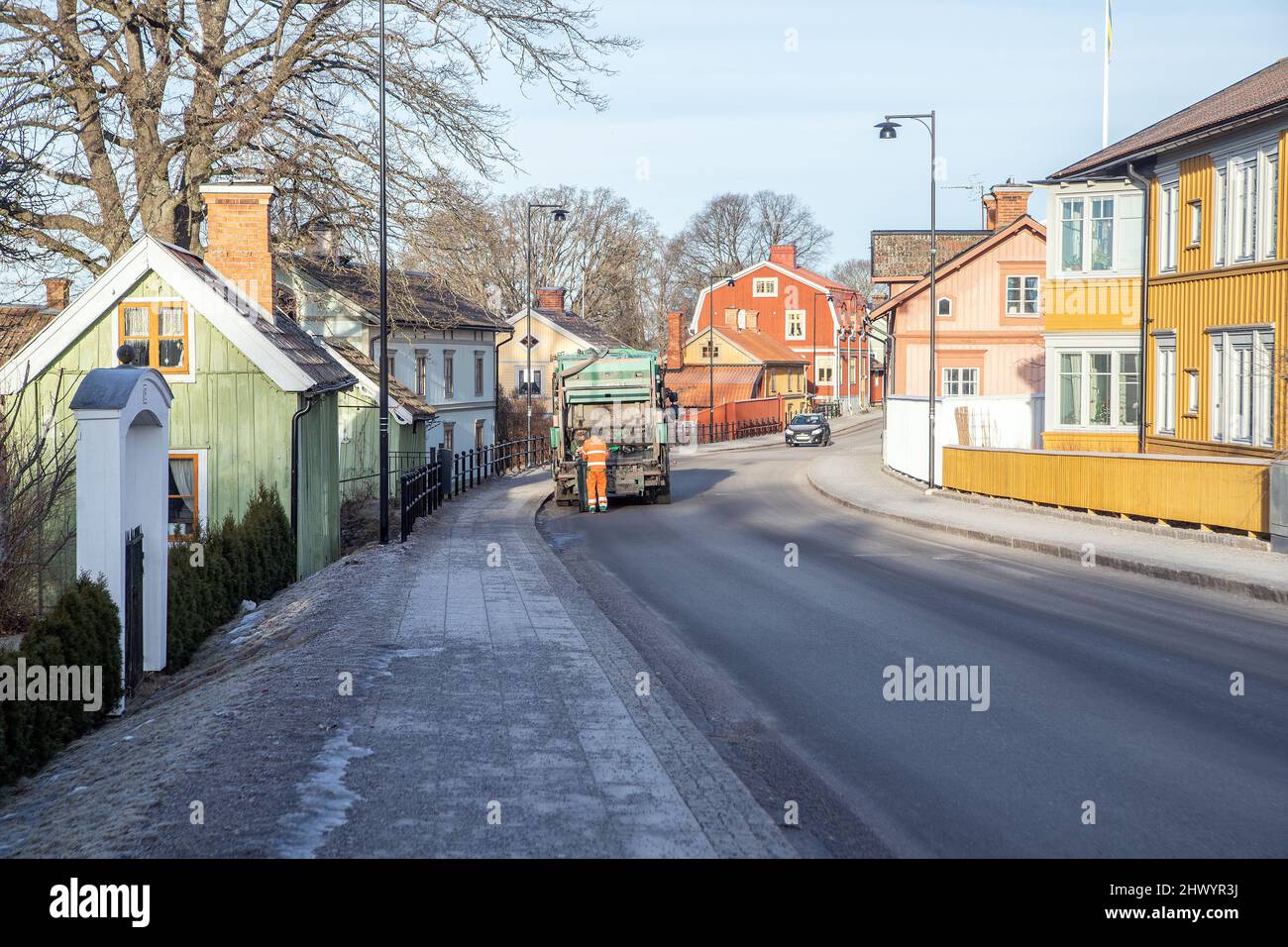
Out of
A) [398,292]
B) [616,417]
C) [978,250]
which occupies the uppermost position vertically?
[978,250]

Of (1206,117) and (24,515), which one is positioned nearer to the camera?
(24,515)

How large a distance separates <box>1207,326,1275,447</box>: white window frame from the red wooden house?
202 feet

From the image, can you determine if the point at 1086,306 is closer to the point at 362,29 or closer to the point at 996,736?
the point at 362,29

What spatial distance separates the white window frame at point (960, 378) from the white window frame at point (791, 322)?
1628 inches

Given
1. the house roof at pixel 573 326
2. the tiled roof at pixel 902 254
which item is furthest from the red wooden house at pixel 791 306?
the tiled roof at pixel 902 254

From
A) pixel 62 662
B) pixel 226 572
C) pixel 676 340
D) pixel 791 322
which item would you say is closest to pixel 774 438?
pixel 676 340

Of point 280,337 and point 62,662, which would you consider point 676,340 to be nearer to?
point 280,337

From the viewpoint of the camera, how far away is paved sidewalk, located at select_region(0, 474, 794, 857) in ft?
20.2

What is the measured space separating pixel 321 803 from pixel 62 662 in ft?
14.1

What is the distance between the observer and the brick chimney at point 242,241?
23047 millimetres

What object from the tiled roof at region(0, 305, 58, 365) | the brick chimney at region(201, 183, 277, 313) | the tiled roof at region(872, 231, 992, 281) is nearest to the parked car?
the tiled roof at region(872, 231, 992, 281)

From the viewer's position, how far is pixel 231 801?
6.67 m

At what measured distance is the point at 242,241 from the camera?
2322 centimetres
